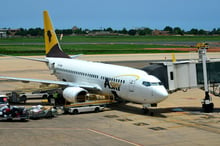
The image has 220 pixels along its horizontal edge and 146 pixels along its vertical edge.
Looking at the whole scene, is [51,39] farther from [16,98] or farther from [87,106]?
[87,106]

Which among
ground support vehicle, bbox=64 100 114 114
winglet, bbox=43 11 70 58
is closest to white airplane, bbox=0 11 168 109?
ground support vehicle, bbox=64 100 114 114

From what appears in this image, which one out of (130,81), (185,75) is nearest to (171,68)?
(185,75)

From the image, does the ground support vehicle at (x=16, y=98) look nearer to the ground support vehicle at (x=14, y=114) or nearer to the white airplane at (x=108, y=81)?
the white airplane at (x=108, y=81)

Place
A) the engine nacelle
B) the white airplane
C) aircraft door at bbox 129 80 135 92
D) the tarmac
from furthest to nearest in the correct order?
the engine nacelle, aircraft door at bbox 129 80 135 92, the white airplane, the tarmac

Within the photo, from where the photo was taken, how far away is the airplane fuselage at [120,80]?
37656mm

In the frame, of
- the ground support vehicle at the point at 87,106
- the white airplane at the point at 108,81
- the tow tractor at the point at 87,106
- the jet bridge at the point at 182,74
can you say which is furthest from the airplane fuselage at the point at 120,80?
the jet bridge at the point at 182,74

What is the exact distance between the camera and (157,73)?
1599 inches

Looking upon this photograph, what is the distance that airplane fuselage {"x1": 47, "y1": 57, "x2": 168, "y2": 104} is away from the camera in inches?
1483

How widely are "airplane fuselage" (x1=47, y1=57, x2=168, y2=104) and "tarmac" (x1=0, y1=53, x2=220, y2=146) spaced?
1773 millimetres

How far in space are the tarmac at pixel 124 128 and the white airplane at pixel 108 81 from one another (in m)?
1.82

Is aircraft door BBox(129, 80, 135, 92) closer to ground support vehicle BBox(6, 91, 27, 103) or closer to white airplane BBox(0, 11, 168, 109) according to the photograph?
white airplane BBox(0, 11, 168, 109)

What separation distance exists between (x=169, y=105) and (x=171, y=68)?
231 inches

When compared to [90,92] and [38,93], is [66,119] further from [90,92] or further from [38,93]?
[38,93]

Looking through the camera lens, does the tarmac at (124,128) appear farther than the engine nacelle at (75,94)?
No
